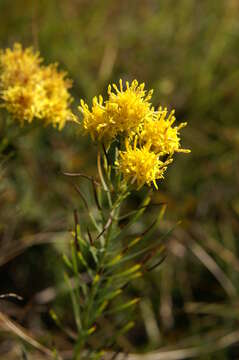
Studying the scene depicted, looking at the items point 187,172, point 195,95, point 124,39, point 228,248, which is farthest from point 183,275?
point 124,39

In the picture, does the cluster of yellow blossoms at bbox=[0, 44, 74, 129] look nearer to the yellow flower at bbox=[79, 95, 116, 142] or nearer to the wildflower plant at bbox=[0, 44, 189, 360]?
the wildflower plant at bbox=[0, 44, 189, 360]

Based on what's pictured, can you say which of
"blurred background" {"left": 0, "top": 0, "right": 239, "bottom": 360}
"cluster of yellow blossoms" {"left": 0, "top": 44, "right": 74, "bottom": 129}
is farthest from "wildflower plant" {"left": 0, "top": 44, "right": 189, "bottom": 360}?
"blurred background" {"left": 0, "top": 0, "right": 239, "bottom": 360}

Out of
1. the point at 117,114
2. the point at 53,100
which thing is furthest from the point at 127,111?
the point at 53,100

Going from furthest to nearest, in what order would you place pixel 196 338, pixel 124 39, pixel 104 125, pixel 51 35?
pixel 124 39
pixel 51 35
pixel 196 338
pixel 104 125

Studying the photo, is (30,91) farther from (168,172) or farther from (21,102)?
(168,172)

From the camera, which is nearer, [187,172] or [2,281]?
[2,281]

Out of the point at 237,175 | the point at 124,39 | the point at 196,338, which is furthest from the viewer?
the point at 124,39

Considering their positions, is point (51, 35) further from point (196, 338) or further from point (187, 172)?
point (196, 338)
